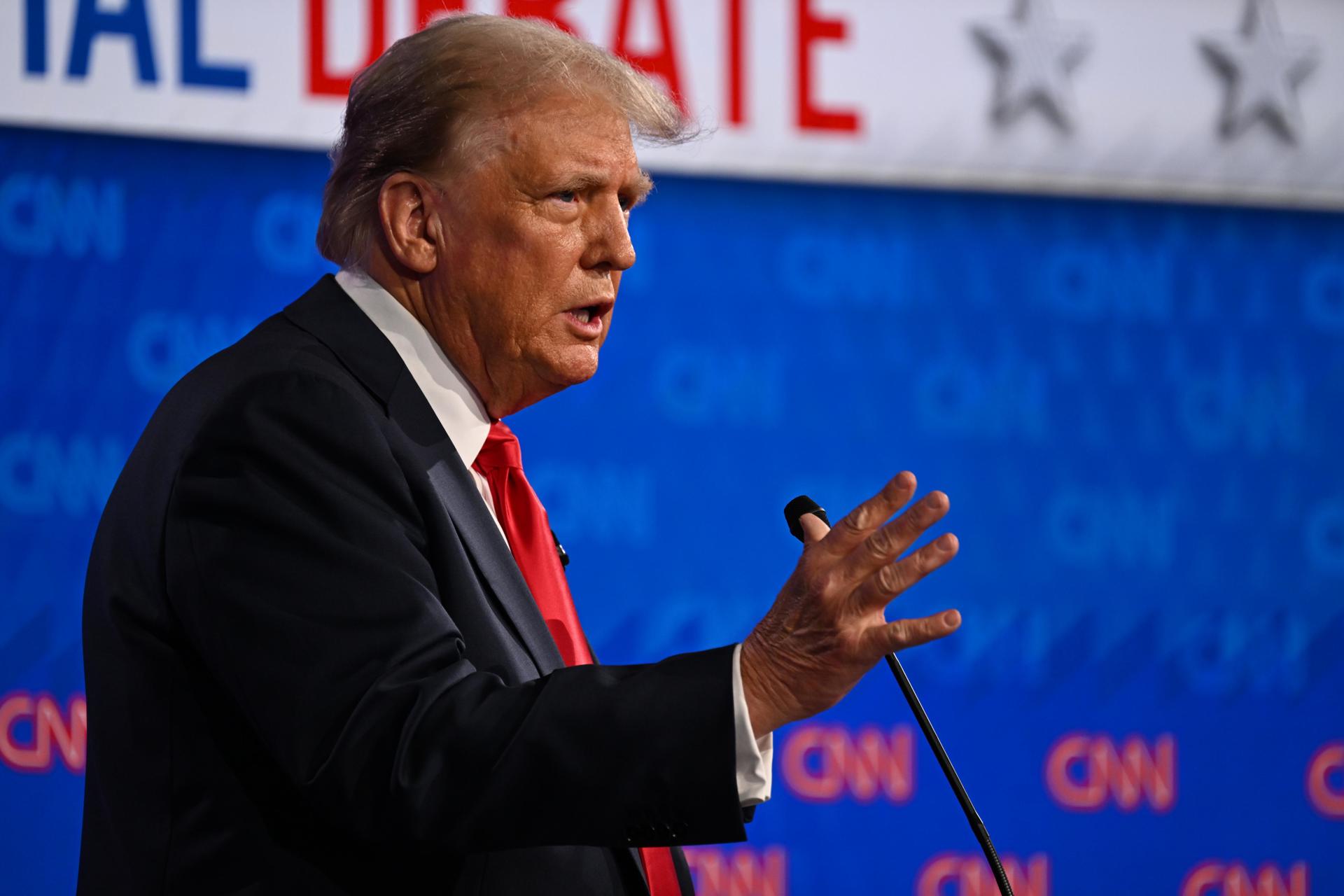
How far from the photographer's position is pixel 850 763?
2.59 m

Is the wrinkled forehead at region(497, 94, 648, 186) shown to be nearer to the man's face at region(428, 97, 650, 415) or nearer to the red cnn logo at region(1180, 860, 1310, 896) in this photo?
the man's face at region(428, 97, 650, 415)

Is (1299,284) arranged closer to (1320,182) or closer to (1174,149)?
(1320,182)

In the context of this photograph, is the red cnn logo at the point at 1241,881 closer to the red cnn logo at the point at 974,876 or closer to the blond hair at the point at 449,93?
the red cnn logo at the point at 974,876


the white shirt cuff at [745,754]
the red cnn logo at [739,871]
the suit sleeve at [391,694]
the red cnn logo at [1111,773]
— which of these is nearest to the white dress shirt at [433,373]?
the suit sleeve at [391,694]

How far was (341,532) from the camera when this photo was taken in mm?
1055

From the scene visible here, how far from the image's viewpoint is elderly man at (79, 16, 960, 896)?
98cm

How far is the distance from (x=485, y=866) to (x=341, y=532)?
29cm

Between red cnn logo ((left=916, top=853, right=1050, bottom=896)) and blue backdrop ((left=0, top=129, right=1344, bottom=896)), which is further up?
blue backdrop ((left=0, top=129, right=1344, bottom=896))

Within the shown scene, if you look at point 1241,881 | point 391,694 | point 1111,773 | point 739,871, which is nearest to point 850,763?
point 739,871

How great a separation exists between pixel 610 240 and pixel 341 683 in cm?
61

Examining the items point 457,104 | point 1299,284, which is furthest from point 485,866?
point 1299,284

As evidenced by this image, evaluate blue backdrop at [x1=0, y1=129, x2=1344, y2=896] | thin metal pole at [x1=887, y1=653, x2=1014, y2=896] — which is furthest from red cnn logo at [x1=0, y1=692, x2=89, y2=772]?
thin metal pole at [x1=887, y1=653, x2=1014, y2=896]

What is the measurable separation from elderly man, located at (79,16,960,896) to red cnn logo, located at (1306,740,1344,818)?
1.82 m

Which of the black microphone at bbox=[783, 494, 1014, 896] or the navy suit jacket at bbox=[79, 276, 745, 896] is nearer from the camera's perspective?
the navy suit jacket at bbox=[79, 276, 745, 896]
